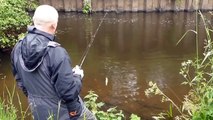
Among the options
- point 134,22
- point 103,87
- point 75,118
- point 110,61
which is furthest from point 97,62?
point 75,118

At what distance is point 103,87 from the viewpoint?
7.33m

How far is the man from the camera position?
3.14 m

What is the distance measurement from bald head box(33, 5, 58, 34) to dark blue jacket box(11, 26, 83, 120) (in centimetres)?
5

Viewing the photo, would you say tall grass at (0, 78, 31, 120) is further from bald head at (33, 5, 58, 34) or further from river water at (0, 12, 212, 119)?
river water at (0, 12, 212, 119)

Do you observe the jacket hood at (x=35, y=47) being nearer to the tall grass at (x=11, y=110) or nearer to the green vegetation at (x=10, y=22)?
the tall grass at (x=11, y=110)

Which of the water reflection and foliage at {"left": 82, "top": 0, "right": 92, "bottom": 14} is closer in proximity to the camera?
the water reflection

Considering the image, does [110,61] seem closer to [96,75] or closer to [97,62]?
[97,62]

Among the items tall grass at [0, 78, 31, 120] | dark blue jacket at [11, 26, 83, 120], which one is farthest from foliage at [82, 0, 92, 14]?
dark blue jacket at [11, 26, 83, 120]

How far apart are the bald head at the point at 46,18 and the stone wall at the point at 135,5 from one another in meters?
10.3

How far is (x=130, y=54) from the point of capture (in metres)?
9.41

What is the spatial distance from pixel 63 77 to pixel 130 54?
6346 millimetres

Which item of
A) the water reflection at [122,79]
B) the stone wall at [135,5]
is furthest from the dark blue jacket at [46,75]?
the stone wall at [135,5]

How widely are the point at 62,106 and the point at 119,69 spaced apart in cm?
499

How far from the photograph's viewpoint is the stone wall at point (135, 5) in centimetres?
1340
